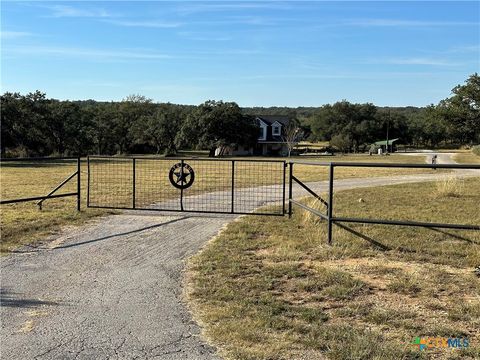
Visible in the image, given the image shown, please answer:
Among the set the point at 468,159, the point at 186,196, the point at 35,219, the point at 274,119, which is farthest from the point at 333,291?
the point at 274,119

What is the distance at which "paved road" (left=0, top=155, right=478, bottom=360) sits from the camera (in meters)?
3.80

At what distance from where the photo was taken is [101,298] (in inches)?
196

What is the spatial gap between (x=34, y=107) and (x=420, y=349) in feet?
166

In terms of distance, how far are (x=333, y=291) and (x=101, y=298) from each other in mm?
2437

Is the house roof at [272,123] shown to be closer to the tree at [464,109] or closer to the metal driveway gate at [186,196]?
the tree at [464,109]

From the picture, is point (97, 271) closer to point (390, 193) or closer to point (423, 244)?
point (423, 244)

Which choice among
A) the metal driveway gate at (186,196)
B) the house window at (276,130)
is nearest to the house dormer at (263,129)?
the house window at (276,130)

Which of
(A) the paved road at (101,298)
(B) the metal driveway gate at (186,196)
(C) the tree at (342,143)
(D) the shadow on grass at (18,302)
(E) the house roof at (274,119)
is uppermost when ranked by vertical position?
(E) the house roof at (274,119)

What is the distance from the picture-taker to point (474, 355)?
3613mm

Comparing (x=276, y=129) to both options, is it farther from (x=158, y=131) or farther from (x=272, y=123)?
(x=158, y=131)

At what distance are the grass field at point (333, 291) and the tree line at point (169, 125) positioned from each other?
35.0 m

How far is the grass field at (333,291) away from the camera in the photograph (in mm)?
3826

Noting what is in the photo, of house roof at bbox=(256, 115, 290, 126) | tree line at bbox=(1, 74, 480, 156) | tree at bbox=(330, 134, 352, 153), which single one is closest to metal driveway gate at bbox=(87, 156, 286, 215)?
tree line at bbox=(1, 74, 480, 156)

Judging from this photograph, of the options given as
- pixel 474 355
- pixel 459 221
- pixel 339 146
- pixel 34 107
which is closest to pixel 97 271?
pixel 474 355
